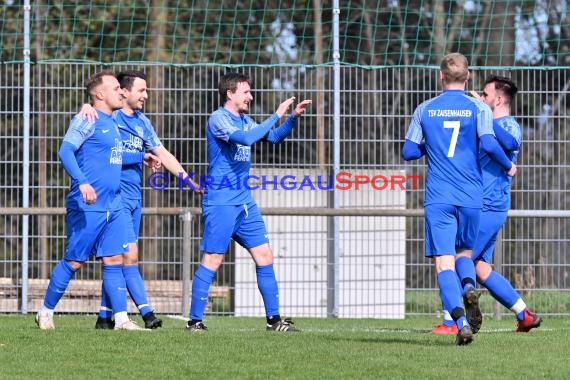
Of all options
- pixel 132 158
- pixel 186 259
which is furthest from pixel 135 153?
pixel 186 259

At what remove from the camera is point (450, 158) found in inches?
380

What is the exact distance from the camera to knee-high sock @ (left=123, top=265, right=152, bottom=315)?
1166 centimetres

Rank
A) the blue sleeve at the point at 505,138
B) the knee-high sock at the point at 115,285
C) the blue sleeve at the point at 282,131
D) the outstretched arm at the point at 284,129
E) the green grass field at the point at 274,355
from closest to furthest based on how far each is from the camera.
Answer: the green grass field at the point at 274,355 → the blue sleeve at the point at 505,138 → the knee-high sock at the point at 115,285 → the outstretched arm at the point at 284,129 → the blue sleeve at the point at 282,131

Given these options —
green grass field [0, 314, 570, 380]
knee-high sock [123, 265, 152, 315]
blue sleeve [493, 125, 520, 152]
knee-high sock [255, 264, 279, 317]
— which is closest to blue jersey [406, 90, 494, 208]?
blue sleeve [493, 125, 520, 152]

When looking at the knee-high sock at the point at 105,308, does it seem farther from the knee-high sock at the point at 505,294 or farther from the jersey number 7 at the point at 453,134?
the jersey number 7 at the point at 453,134

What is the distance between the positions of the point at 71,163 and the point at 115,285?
116cm

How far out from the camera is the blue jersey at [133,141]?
11.9 metres

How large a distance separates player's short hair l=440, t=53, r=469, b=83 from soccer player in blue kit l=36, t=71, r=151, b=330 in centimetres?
293

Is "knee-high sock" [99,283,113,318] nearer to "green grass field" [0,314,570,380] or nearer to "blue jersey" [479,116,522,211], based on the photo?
"green grass field" [0,314,570,380]

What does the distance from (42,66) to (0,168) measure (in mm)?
1256

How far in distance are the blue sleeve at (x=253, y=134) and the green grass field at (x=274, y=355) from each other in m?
1.59

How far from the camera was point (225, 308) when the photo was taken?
15.7 meters

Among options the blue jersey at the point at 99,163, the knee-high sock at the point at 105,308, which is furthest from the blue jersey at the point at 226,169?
the knee-high sock at the point at 105,308

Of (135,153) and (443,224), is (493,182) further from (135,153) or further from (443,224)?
(135,153)
